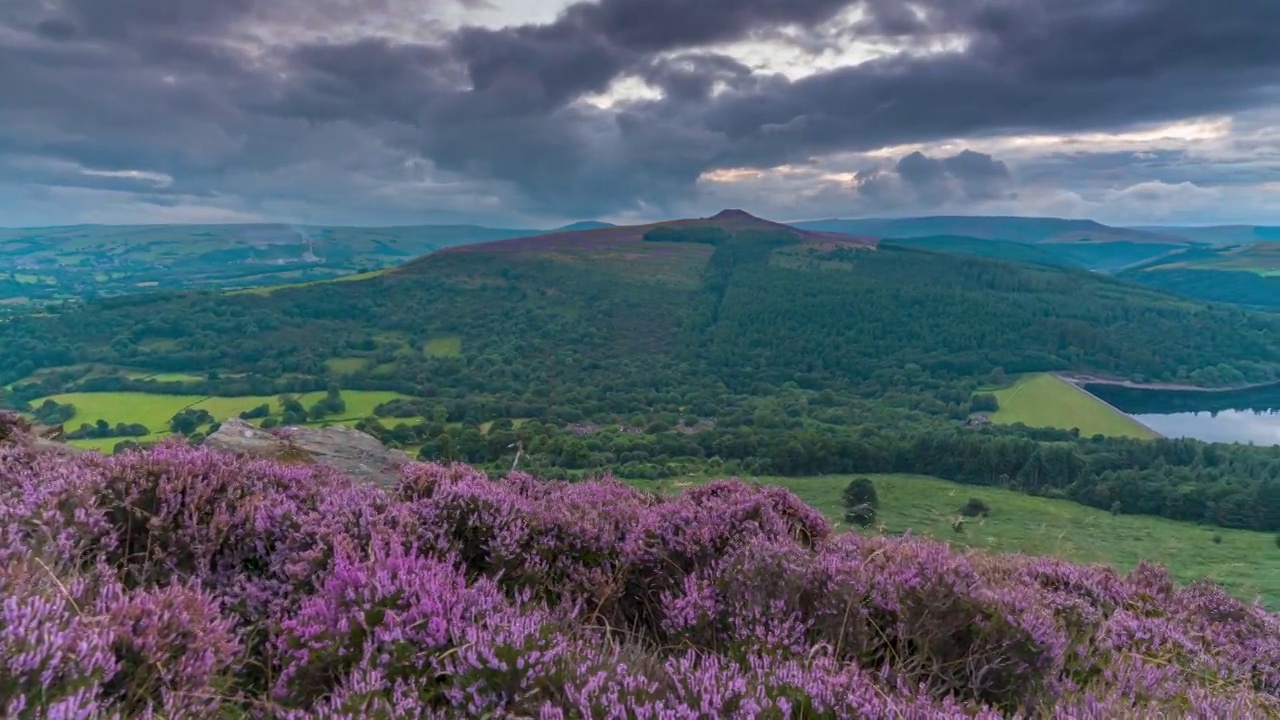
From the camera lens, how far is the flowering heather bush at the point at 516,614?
246 cm

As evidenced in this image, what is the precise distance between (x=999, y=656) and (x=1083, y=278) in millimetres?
172064

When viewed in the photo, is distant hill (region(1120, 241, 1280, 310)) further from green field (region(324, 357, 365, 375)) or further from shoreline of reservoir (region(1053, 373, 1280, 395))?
green field (region(324, 357, 365, 375))

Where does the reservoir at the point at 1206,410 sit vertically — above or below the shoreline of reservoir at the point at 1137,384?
below

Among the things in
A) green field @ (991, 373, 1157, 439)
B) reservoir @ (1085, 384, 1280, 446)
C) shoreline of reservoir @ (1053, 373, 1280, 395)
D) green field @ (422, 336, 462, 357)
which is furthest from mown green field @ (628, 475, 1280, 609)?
shoreline of reservoir @ (1053, 373, 1280, 395)

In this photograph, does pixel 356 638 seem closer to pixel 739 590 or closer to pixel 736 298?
pixel 739 590

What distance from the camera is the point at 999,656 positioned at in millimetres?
3557

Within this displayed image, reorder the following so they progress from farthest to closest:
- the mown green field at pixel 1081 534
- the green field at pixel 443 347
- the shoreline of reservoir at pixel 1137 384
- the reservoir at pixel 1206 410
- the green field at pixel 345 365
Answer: the green field at pixel 443 347 < the shoreline of reservoir at pixel 1137 384 < the green field at pixel 345 365 < the reservoir at pixel 1206 410 < the mown green field at pixel 1081 534

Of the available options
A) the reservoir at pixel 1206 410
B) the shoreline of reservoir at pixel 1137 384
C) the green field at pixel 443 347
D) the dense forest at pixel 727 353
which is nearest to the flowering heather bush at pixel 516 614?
the dense forest at pixel 727 353

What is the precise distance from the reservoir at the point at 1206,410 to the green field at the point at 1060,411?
14.9ft

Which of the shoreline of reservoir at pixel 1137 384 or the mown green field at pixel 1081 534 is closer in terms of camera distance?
the mown green field at pixel 1081 534

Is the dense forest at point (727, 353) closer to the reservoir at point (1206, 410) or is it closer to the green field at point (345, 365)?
the green field at point (345, 365)

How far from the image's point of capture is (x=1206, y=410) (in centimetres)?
9012

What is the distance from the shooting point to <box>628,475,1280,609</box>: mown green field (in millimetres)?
9836

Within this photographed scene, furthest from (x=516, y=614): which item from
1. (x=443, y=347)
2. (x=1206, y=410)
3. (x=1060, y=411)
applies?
(x=1206, y=410)
